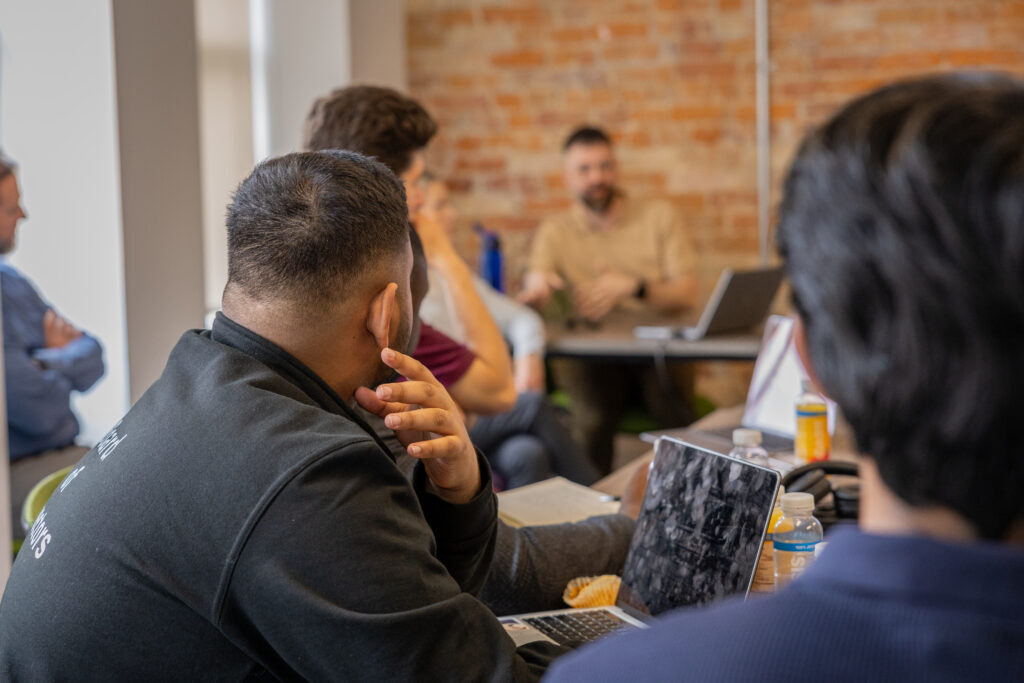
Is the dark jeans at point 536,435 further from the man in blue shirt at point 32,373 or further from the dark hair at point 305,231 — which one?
the dark hair at point 305,231

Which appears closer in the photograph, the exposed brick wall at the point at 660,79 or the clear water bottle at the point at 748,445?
the clear water bottle at the point at 748,445

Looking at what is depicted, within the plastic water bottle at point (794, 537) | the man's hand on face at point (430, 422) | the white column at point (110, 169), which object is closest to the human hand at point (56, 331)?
the white column at point (110, 169)

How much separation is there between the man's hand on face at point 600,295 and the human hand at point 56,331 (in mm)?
2306

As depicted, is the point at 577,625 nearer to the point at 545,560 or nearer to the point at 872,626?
the point at 545,560

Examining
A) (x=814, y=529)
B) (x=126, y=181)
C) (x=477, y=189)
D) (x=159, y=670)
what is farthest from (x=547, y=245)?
(x=159, y=670)

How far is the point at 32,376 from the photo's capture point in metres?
2.21

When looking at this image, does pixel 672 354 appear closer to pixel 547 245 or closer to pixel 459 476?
pixel 547 245

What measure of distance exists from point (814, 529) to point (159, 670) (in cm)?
82

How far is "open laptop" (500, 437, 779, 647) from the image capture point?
118 centimetres

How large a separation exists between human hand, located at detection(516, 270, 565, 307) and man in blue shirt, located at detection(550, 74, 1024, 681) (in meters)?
3.76

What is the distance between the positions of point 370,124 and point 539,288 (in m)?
2.29

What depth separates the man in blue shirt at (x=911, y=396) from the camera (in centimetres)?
50

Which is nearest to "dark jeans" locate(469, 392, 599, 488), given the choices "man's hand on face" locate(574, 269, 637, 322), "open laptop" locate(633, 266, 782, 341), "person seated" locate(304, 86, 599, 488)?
"person seated" locate(304, 86, 599, 488)

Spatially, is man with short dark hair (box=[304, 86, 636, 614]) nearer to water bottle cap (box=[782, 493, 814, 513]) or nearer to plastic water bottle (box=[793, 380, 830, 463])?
water bottle cap (box=[782, 493, 814, 513])
